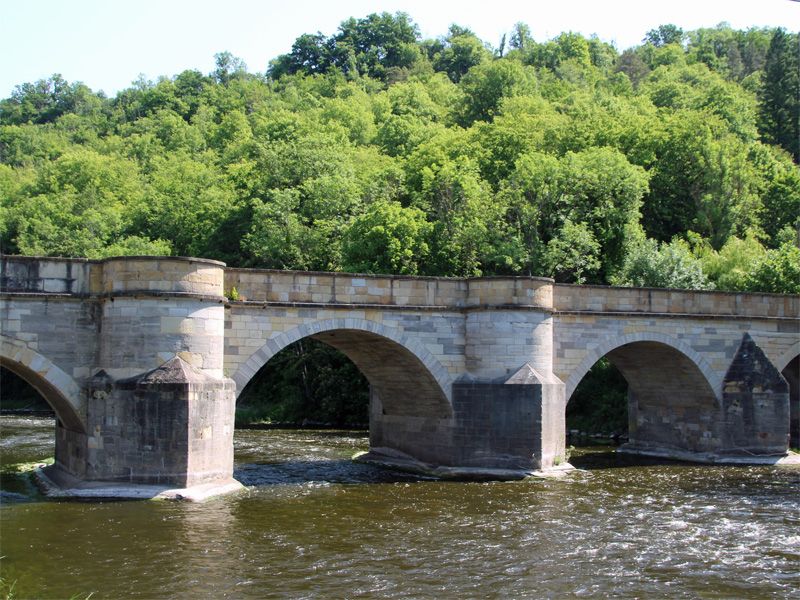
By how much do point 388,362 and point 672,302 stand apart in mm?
8855

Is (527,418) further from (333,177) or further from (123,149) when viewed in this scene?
(123,149)

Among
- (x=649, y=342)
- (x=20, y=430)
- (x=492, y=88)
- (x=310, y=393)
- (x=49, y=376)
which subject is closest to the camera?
(x=49, y=376)

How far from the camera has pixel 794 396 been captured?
3359 centimetres

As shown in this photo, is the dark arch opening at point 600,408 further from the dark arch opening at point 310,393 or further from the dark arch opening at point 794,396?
the dark arch opening at point 310,393

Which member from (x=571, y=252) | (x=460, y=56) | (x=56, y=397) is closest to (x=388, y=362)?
(x=56, y=397)

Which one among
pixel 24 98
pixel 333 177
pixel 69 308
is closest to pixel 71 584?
pixel 69 308

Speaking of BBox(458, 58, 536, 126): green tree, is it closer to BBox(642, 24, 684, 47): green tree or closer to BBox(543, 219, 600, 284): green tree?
BBox(543, 219, 600, 284): green tree

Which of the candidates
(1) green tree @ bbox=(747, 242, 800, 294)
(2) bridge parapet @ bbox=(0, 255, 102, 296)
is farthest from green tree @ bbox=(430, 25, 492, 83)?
(2) bridge parapet @ bbox=(0, 255, 102, 296)

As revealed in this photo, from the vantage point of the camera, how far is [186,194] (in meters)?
60.2

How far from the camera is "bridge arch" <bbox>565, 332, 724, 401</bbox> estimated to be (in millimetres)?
28484

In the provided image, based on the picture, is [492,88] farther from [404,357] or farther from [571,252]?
[404,357]

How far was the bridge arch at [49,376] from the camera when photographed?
21688 mm

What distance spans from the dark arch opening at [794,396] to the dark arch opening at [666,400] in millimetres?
3586

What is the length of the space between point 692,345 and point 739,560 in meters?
13.7
